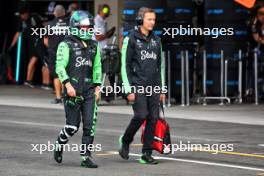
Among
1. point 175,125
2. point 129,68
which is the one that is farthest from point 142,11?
point 175,125

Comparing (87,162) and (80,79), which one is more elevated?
(80,79)

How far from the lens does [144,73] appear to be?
37.9 feet

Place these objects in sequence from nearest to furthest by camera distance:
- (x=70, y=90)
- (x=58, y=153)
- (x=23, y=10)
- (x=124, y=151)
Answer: (x=70, y=90) → (x=58, y=153) → (x=124, y=151) → (x=23, y=10)

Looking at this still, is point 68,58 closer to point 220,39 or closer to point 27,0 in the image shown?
point 220,39

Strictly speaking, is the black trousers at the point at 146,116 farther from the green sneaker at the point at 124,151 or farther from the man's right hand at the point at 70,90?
the man's right hand at the point at 70,90

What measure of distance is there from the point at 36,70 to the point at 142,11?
13.3 meters

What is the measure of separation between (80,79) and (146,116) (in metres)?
0.94

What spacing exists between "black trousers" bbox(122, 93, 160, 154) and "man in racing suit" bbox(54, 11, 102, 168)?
54 centimetres

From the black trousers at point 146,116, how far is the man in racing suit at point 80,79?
1.76 ft

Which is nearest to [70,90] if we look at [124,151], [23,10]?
[124,151]

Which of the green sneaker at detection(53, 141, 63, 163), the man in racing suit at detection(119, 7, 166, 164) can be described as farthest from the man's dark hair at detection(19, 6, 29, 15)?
the green sneaker at detection(53, 141, 63, 163)

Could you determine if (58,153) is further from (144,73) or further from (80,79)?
(144,73)

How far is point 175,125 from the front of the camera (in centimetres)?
1594

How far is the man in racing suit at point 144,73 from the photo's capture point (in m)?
11.5
